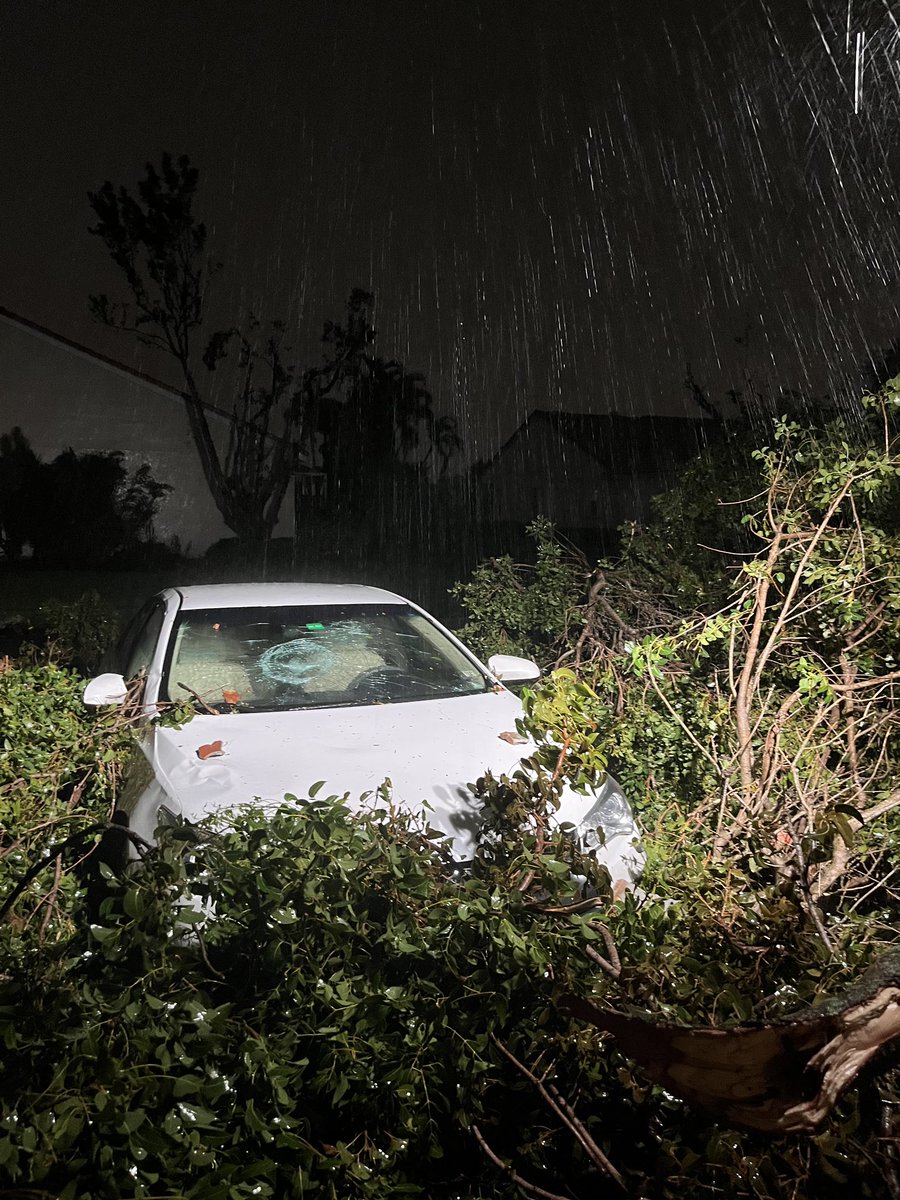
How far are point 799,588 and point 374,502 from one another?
22.5 m

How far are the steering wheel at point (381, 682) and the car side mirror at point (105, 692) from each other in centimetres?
121

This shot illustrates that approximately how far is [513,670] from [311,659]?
3.99 ft

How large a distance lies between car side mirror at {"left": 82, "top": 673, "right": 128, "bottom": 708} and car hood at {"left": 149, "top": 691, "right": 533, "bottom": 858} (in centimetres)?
43

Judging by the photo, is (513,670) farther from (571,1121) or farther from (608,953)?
(571,1121)

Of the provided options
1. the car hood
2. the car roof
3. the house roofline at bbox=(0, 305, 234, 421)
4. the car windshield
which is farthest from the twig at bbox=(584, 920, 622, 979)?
the house roofline at bbox=(0, 305, 234, 421)

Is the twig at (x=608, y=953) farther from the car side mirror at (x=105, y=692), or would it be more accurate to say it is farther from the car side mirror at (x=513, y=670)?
the car side mirror at (x=105, y=692)

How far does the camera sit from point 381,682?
4547mm

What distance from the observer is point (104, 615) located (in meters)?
10.4

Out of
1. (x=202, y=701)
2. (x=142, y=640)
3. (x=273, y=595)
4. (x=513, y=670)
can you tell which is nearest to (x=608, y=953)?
(x=202, y=701)

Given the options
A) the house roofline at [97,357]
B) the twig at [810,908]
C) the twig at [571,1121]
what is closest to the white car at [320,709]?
the twig at [810,908]

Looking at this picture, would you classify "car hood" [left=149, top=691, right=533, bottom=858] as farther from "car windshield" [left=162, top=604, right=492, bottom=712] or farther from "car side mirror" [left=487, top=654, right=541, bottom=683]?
"car side mirror" [left=487, top=654, right=541, bottom=683]

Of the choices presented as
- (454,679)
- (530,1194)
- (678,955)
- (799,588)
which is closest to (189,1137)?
(530,1194)

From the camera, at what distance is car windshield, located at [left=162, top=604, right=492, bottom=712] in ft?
14.0

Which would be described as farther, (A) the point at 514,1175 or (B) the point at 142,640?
(B) the point at 142,640
